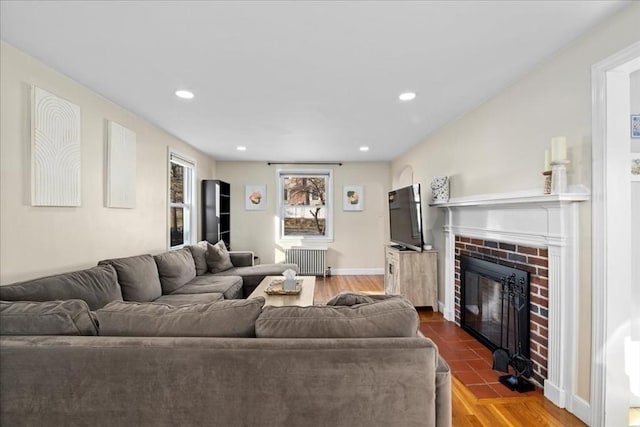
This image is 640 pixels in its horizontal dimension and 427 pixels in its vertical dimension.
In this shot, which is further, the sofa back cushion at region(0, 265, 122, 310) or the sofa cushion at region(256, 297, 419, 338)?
the sofa back cushion at region(0, 265, 122, 310)

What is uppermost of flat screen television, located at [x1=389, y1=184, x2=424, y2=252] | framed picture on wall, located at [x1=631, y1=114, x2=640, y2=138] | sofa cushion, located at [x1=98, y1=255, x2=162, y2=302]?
framed picture on wall, located at [x1=631, y1=114, x2=640, y2=138]

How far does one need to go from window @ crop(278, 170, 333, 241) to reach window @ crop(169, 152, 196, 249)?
6.32 feet

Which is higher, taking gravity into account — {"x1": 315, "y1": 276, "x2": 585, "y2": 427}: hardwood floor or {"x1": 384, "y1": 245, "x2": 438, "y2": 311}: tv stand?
{"x1": 384, "y1": 245, "x2": 438, "y2": 311}: tv stand

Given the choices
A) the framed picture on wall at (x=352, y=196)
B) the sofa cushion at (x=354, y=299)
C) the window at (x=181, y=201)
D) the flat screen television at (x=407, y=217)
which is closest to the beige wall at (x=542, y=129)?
the flat screen television at (x=407, y=217)

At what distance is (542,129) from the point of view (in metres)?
2.28

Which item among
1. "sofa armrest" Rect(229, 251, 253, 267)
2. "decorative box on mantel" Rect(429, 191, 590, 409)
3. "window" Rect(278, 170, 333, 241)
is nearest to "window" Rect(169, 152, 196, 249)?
"sofa armrest" Rect(229, 251, 253, 267)

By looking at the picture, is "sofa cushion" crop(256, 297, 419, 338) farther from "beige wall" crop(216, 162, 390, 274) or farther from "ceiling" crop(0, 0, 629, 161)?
"beige wall" crop(216, 162, 390, 274)

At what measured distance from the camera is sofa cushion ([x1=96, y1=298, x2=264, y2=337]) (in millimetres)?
1398

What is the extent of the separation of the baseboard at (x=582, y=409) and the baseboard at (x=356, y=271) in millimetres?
4520

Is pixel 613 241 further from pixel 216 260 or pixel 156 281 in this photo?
pixel 216 260

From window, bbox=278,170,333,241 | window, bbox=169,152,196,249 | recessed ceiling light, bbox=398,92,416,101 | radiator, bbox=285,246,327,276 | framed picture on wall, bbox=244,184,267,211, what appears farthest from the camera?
window, bbox=278,170,333,241

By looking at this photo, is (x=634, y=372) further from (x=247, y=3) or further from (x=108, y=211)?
(x=108, y=211)

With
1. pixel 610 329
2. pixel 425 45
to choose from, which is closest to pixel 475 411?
pixel 610 329

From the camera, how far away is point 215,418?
4.21ft
